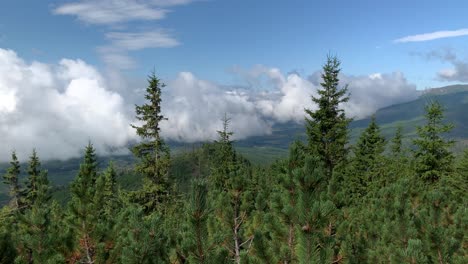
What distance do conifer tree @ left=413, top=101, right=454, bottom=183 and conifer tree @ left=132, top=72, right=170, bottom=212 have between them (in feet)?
73.3

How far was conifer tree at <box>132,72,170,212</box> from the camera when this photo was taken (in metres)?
31.0

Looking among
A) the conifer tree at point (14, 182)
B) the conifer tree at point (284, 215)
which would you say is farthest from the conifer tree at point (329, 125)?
the conifer tree at point (14, 182)

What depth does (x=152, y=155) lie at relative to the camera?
31.5m

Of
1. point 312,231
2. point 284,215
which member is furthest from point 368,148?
point 312,231

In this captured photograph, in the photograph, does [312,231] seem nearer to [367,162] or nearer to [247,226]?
[247,226]

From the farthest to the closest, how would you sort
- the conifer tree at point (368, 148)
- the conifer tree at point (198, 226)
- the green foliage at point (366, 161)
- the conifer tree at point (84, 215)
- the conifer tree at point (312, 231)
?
1. the conifer tree at point (368, 148)
2. the green foliage at point (366, 161)
3. the conifer tree at point (84, 215)
4. the conifer tree at point (198, 226)
5. the conifer tree at point (312, 231)

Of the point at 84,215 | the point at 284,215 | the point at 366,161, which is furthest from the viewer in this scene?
the point at 366,161

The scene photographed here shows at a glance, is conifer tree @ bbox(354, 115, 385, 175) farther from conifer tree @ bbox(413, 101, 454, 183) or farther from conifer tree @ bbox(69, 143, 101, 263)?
conifer tree @ bbox(69, 143, 101, 263)

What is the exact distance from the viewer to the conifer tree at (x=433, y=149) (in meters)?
30.5

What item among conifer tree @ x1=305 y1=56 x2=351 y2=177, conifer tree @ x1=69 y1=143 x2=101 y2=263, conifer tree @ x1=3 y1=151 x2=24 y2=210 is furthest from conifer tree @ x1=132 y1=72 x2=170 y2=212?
conifer tree @ x1=3 y1=151 x2=24 y2=210

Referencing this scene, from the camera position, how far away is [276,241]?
22.6ft

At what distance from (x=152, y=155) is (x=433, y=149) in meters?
24.7

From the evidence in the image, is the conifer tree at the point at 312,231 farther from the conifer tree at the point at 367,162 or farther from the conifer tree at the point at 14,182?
the conifer tree at the point at 14,182

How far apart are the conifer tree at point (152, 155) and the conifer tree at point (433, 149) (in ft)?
73.3
